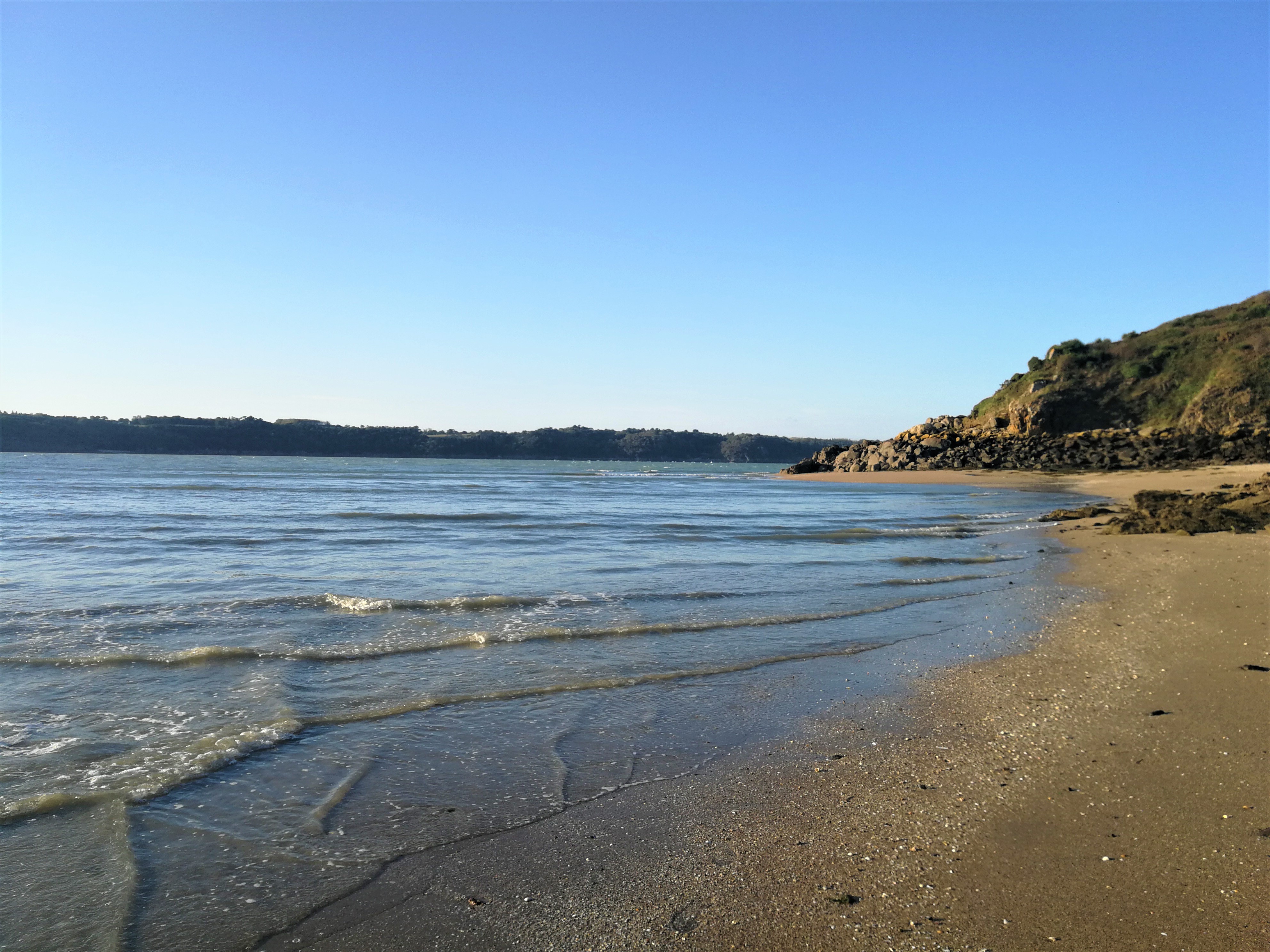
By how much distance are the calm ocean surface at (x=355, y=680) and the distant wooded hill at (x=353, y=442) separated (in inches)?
5165

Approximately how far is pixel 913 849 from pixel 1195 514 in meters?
15.9

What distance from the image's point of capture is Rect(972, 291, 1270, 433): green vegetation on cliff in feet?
148

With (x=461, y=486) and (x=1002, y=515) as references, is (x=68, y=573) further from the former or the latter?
(x=461, y=486)

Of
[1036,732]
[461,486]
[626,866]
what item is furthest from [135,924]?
[461,486]

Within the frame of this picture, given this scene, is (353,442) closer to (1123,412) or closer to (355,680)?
(1123,412)

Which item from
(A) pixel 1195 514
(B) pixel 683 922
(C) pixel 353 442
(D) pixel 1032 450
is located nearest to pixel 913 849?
(B) pixel 683 922

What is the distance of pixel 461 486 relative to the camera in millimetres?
41938

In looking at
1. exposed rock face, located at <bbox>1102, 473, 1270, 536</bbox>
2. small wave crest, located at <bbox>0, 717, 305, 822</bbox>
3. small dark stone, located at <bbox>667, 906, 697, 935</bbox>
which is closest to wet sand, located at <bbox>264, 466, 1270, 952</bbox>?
small dark stone, located at <bbox>667, 906, 697, 935</bbox>

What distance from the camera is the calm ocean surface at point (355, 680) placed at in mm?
3445

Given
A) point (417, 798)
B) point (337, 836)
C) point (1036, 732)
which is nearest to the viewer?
point (337, 836)

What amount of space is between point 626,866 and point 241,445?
14990 cm

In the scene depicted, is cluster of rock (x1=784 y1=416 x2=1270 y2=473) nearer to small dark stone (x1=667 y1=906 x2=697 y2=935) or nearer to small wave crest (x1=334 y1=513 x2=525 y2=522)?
small wave crest (x1=334 y1=513 x2=525 y2=522)

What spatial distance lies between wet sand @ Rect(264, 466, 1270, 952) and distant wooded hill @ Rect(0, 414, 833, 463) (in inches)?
5619

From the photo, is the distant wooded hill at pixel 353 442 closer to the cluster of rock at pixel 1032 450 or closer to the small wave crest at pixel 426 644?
the cluster of rock at pixel 1032 450
